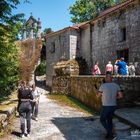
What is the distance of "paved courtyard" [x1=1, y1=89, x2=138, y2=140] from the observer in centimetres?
990

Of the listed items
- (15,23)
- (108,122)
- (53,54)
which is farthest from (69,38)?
(108,122)

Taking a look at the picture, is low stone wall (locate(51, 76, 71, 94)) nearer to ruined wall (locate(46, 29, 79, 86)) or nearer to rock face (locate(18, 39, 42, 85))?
ruined wall (locate(46, 29, 79, 86))

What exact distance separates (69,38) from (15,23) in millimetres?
20193

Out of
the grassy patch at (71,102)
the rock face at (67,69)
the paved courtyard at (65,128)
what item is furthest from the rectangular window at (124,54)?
the paved courtyard at (65,128)

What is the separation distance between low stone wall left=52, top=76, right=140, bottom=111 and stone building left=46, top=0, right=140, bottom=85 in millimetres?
4461

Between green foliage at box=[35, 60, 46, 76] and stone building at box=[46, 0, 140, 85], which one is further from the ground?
stone building at box=[46, 0, 140, 85]

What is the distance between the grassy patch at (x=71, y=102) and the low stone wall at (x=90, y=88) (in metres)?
0.29

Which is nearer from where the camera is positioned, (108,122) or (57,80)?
(108,122)

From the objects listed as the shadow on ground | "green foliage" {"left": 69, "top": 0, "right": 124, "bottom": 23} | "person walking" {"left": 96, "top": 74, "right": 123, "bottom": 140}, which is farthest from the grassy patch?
"green foliage" {"left": 69, "top": 0, "right": 124, "bottom": 23}

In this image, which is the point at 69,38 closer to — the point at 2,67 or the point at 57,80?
the point at 57,80

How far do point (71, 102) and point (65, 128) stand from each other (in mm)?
8028

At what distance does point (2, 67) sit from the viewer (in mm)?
10867

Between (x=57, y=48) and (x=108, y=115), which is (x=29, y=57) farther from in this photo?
(x=108, y=115)

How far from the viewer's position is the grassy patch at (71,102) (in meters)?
16.3
